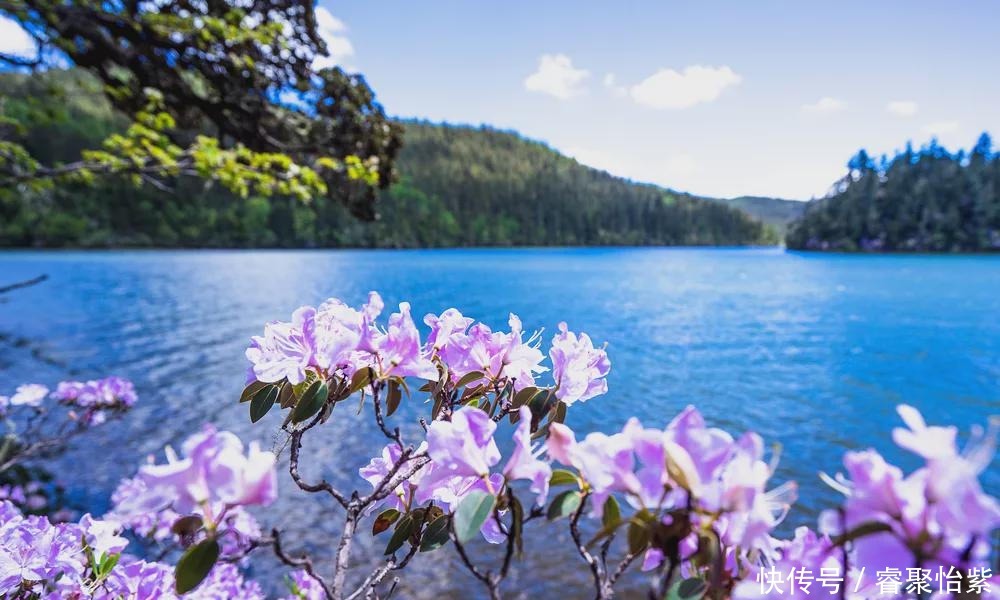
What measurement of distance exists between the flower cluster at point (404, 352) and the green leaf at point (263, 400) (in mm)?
40

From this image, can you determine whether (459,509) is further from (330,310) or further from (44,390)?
(44,390)

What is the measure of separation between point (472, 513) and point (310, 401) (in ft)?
1.39

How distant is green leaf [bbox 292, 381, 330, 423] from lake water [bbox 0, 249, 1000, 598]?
0.16m

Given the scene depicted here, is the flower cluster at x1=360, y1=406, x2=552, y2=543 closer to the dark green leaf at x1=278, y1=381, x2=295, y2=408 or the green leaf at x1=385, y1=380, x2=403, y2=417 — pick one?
the green leaf at x1=385, y1=380, x2=403, y2=417

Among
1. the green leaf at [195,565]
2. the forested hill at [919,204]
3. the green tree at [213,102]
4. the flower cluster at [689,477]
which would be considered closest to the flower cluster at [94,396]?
the green tree at [213,102]

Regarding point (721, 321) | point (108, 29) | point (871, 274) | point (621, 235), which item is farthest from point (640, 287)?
point (621, 235)

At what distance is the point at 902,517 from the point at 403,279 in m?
37.0

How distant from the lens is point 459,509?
76cm

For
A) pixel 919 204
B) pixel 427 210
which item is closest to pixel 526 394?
pixel 919 204

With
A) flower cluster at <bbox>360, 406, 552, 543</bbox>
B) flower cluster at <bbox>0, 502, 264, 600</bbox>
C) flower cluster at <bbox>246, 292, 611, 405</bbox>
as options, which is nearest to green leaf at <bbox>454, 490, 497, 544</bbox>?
flower cluster at <bbox>360, 406, 552, 543</bbox>

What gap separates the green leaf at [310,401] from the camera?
1.01m

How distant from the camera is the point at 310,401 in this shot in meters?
1.02

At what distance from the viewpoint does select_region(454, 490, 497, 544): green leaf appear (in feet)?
2.38

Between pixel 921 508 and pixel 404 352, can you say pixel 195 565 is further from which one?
pixel 921 508
